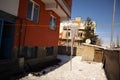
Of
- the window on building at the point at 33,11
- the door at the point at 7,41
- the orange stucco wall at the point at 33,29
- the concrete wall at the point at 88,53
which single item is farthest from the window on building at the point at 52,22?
the door at the point at 7,41

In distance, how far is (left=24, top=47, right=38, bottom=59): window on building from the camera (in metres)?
9.90

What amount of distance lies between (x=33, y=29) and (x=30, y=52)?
5.31 ft

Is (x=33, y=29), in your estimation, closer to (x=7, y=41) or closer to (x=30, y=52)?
(x=30, y=52)

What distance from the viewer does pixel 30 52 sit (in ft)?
34.8

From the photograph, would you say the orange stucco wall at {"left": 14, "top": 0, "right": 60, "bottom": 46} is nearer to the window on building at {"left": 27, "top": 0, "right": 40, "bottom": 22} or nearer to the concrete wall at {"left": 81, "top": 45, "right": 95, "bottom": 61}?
the window on building at {"left": 27, "top": 0, "right": 40, "bottom": 22}

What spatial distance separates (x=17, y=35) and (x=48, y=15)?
5.30 meters

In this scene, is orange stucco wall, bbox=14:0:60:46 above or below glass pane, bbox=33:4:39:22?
below

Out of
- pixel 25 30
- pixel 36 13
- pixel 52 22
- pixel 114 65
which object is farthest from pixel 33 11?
pixel 114 65

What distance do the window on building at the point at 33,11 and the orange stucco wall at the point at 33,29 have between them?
1.09 ft

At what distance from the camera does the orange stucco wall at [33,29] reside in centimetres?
876

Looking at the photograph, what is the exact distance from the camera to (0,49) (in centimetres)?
823

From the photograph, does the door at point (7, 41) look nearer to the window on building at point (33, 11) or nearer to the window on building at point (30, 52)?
the window on building at point (30, 52)

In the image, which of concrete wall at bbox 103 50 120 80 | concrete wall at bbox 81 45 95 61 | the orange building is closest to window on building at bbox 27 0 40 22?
the orange building

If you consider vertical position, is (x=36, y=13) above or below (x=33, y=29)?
above
